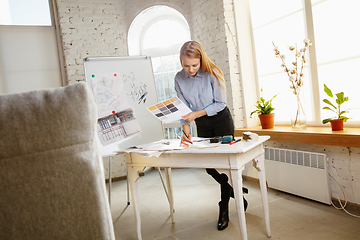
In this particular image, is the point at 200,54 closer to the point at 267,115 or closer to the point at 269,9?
the point at 267,115

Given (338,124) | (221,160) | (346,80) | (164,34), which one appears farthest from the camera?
(164,34)

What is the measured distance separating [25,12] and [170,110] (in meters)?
3.45

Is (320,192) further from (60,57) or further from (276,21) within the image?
(60,57)

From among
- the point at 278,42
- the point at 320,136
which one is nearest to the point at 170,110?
the point at 320,136

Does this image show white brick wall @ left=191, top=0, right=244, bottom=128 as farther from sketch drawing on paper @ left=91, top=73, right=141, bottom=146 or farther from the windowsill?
sketch drawing on paper @ left=91, top=73, right=141, bottom=146

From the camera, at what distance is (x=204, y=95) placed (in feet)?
6.87

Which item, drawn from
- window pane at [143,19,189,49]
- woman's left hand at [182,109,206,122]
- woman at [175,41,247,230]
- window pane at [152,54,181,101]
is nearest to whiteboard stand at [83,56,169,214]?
woman at [175,41,247,230]

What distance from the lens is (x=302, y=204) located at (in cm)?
246

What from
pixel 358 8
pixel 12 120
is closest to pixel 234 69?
pixel 358 8

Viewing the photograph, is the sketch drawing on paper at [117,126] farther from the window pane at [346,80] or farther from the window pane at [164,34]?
the window pane at [164,34]

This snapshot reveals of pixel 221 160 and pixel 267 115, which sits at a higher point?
pixel 267 115

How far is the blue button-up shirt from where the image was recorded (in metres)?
2.08

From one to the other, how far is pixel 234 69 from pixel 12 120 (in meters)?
2.92

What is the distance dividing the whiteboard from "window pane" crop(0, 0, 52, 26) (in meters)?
2.00
